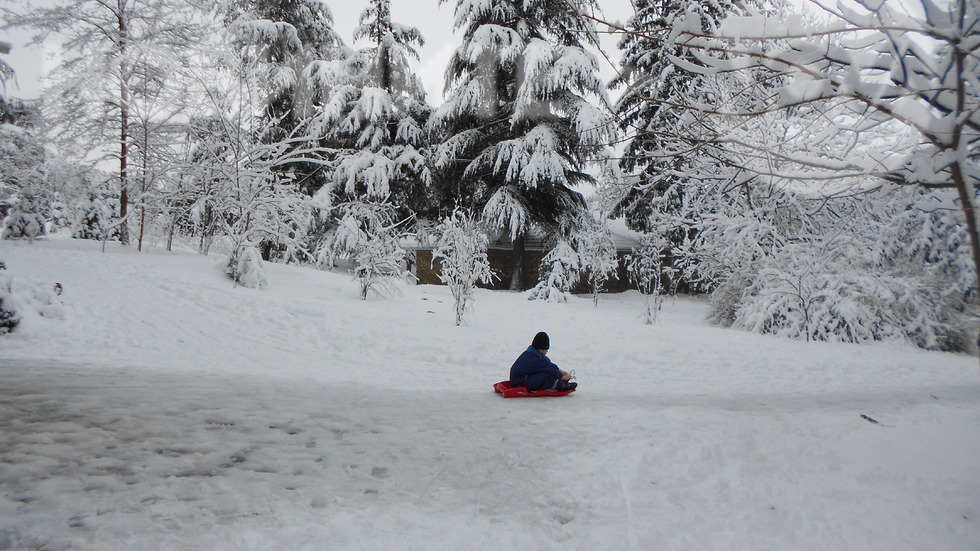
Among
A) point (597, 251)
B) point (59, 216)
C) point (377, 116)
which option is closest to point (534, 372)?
point (597, 251)

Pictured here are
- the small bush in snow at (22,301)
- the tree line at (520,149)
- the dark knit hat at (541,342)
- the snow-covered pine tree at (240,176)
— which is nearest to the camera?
the tree line at (520,149)

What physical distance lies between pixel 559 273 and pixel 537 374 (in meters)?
11.7

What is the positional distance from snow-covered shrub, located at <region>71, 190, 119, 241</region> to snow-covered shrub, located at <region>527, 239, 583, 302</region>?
47.7ft

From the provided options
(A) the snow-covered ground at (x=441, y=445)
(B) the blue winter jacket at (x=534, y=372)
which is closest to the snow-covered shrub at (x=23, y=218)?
(A) the snow-covered ground at (x=441, y=445)

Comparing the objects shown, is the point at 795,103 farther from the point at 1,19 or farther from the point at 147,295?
the point at 1,19

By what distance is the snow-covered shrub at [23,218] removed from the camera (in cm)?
1625

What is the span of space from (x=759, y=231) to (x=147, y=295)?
42.4ft

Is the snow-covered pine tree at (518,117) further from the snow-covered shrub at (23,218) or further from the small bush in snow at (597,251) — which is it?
the snow-covered shrub at (23,218)

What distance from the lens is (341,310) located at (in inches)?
400

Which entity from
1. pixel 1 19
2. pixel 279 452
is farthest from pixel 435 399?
pixel 1 19

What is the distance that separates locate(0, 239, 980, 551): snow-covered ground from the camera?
111 inches

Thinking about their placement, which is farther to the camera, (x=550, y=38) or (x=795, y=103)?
(x=550, y=38)

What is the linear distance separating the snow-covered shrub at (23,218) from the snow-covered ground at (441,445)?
1029 centimetres

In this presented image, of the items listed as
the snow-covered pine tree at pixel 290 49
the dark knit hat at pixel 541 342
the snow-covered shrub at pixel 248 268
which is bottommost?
the dark knit hat at pixel 541 342
